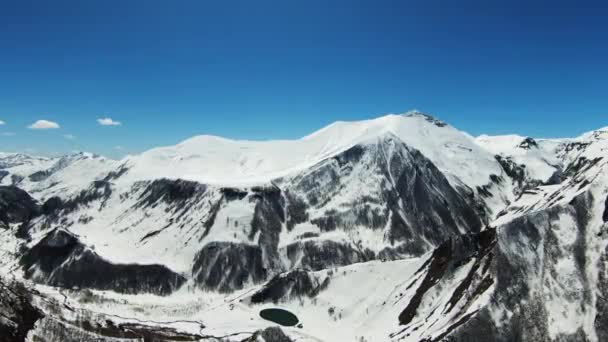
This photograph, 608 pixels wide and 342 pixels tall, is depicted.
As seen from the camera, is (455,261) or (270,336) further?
(455,261)

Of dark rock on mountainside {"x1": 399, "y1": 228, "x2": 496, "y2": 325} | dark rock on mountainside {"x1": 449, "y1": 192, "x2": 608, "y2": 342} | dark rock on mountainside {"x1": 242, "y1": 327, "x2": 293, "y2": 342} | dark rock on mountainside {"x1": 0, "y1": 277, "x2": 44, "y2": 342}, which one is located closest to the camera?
dark rock on mountainside {"x1": 449, "y1": 192, "x2": 608, "y2": 342}

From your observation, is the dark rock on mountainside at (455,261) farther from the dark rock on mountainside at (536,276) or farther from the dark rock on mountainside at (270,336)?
the dark rock on mountainside at (270,336)

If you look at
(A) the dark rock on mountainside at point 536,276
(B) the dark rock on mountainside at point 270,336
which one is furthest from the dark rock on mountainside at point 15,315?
(A) the dark rock on mountainside at point 536,276

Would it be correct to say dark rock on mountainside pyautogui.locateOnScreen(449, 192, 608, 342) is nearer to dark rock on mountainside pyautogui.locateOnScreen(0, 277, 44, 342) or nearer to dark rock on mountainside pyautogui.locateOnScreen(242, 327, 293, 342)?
dark rock on mountainside pyautogui.locateOnScreen(242, 327, 293, 342)

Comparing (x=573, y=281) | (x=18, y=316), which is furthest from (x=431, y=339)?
(x=18, y=316)

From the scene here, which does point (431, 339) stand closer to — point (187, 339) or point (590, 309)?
point (590, 309)

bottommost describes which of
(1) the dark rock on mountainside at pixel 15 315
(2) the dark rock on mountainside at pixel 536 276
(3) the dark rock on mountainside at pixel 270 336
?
(3) the dark rock on mountainside at pixel 270 336

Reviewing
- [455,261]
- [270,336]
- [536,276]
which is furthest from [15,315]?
[536,276]

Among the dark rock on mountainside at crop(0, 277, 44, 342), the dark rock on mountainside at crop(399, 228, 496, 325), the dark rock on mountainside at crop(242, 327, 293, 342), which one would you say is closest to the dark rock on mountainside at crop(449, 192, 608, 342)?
the dark rock on mountainside at crop(399, 228, 496, 325)

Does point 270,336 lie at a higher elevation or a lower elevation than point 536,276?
lower

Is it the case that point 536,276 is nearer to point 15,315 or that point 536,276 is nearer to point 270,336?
point 270,336

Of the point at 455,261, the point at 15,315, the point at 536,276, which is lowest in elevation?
the point at 15,315

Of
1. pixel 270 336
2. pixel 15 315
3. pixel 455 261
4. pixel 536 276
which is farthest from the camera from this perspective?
pixel 455 261
